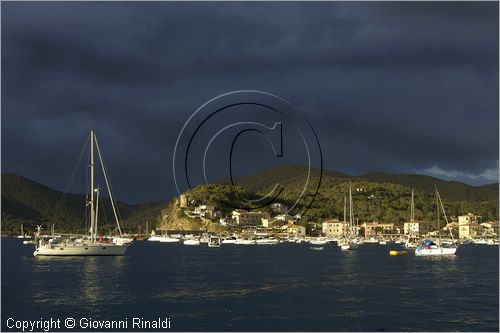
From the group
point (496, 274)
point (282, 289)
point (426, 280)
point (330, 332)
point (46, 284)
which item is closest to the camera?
point (330, 332)

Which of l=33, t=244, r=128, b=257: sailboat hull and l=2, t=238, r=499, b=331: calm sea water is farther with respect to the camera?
l=33, t=244, r=128, b=257: sailboat hull

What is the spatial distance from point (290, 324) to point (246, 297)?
13.1 m

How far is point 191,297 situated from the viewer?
5281cm

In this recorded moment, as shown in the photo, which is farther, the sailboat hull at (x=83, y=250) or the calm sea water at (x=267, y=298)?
the sailboat hull at (x=83, y=250)

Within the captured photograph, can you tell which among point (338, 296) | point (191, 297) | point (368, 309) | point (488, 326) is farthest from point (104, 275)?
point (488, 326)

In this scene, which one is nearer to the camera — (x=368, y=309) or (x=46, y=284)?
(x=368, y=309)

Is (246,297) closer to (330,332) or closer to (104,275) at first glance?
(330,332)

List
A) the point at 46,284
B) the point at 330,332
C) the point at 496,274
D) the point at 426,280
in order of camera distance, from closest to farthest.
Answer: the point at 330,332, the point at 46,284, the point at 426,280, the point at 496,274

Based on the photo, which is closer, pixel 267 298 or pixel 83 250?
pixel 267 298

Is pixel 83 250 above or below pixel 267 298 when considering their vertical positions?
below

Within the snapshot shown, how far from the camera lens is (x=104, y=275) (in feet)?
240

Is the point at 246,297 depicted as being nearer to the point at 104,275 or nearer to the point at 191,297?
the point at 191,297

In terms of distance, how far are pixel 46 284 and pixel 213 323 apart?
100 ft

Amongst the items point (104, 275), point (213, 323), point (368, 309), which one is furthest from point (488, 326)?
point (104, 275)
